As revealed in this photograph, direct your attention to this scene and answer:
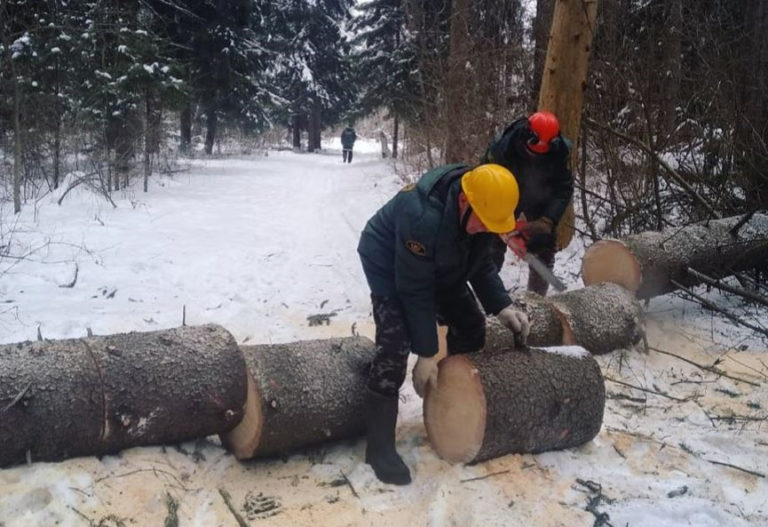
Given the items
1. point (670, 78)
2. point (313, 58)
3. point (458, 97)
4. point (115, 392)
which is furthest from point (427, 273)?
point (313, 58)

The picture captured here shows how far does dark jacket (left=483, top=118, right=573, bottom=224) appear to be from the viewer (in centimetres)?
446

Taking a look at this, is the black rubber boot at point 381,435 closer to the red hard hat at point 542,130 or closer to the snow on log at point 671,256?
the red hard hat at point 542,130

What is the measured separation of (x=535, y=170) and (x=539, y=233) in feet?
1.69

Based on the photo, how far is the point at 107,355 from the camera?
3021 millimetres

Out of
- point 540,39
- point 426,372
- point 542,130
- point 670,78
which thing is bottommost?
point 426,372

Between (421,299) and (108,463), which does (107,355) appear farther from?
(421,299)

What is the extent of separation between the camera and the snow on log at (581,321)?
14.6ft

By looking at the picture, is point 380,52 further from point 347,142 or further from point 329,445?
point 329,445

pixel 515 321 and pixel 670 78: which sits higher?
pixel 670 78

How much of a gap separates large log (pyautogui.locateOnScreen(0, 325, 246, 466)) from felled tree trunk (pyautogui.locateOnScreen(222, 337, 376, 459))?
11 cm

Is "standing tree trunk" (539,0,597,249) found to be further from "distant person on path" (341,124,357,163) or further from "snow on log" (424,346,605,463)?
"distant person on path" (341,124,357,163)

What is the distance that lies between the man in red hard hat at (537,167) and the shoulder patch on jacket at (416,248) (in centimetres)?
185

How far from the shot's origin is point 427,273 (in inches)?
110

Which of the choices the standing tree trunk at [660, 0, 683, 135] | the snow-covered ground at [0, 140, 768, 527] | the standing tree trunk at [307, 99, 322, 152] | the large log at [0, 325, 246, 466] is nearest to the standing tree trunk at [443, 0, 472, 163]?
the snow-covered ground at [0, 140, 768, 527]
